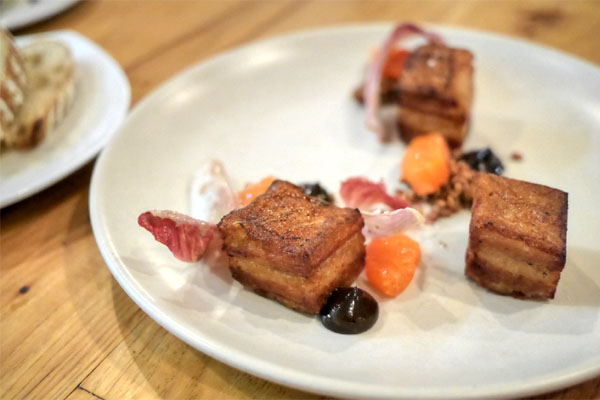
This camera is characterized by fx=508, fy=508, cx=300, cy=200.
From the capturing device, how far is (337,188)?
246cm

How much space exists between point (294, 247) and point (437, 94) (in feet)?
4.25

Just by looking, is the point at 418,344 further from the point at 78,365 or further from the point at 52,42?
the point at 52,42

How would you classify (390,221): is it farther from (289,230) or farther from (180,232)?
(180,232)

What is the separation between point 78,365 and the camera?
178 centimetres

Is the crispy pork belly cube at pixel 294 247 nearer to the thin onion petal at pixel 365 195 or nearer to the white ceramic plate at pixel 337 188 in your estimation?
the white ceramic plate at pixel 337 188

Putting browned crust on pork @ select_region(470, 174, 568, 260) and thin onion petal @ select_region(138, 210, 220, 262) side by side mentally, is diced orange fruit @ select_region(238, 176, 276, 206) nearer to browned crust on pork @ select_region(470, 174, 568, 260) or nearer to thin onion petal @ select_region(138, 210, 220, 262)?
thin onion petal @ select_region(138, 210, 220, 262)

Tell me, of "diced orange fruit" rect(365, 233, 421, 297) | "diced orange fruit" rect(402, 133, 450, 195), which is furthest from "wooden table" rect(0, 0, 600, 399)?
"diced orange fruit" rect(402, 133, 450, 195)

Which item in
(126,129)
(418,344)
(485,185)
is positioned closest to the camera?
(418,344)

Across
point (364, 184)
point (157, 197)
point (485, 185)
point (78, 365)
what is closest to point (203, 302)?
point (78, 365)

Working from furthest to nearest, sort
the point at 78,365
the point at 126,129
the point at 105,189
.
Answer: the point at 126,129, the point at 105,189, the point at 78,365

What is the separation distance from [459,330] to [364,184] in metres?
0.76

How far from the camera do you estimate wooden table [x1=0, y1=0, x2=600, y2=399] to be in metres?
1.71

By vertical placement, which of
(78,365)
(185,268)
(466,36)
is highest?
(466,36)

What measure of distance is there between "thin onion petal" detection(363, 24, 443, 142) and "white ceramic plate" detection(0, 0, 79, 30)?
263cm
